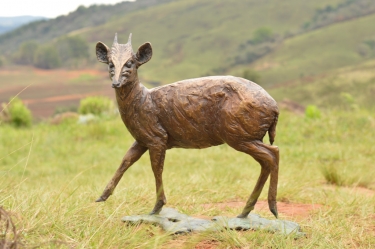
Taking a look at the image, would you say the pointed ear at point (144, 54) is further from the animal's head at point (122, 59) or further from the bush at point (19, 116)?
the bush at point (19, 116)

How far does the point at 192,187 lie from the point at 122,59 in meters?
2.14

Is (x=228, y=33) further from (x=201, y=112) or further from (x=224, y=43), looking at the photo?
(x=201, y=112)

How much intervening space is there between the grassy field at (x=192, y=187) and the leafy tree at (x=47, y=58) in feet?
21.8

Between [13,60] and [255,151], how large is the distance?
738 inches

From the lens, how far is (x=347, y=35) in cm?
2767

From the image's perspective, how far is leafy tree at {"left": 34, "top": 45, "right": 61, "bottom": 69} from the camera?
57.9 ft

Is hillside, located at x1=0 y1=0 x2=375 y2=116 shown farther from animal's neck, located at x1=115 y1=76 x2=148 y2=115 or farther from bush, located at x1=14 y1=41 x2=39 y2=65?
animal's neck, located at x1=115 y1=76 x2=148 y2=115

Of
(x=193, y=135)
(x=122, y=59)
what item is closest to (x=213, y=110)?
(x=193, y=135)

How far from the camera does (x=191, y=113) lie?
3.35 m

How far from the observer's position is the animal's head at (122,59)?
3205mm

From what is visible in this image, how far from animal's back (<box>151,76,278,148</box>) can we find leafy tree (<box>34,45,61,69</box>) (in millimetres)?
14983

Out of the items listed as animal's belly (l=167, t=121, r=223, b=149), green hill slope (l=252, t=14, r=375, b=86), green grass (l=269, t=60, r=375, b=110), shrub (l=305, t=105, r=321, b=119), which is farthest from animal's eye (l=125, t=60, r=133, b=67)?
green hill slope (l=252, t=14, r=375, b=86)

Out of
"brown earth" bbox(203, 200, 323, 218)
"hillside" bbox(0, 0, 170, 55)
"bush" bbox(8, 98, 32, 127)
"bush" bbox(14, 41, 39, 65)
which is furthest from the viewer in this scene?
"hillside" bbox(0, 0, 170, 55)

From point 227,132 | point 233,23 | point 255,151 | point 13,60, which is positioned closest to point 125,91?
point 227,132
